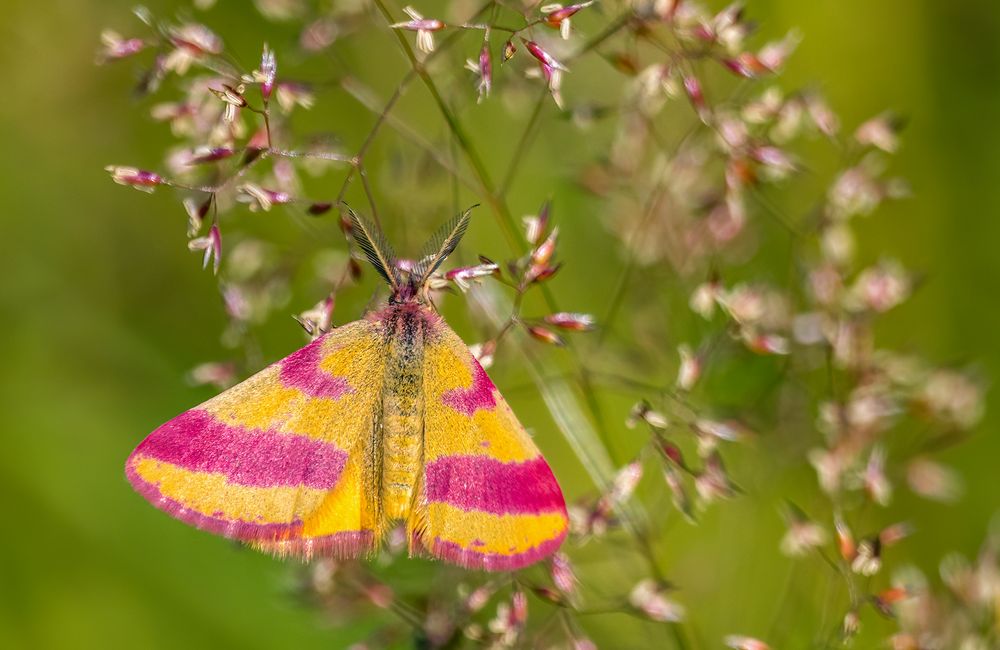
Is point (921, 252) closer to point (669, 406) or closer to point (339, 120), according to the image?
point (669, 406)

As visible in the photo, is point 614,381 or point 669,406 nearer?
point 669,406

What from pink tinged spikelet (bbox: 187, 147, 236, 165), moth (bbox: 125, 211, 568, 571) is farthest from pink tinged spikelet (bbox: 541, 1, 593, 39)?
pink tinged spikelet (bbox: 187, 147, 236, 165)

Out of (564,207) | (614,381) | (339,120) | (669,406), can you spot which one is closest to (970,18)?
(564,207)

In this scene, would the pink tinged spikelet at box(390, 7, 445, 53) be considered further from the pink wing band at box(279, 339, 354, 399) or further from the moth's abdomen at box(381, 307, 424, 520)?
the pink wing band at box(279, 339, 354, 399)

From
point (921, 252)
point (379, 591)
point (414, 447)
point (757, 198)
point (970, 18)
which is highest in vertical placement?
point (970, 18)

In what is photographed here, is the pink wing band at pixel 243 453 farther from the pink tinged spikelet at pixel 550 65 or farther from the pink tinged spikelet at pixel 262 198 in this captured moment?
the pink tinged spikelet at pixel 550 65

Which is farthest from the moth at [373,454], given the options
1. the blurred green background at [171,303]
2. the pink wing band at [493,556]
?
the blurred green background at [171,303]
